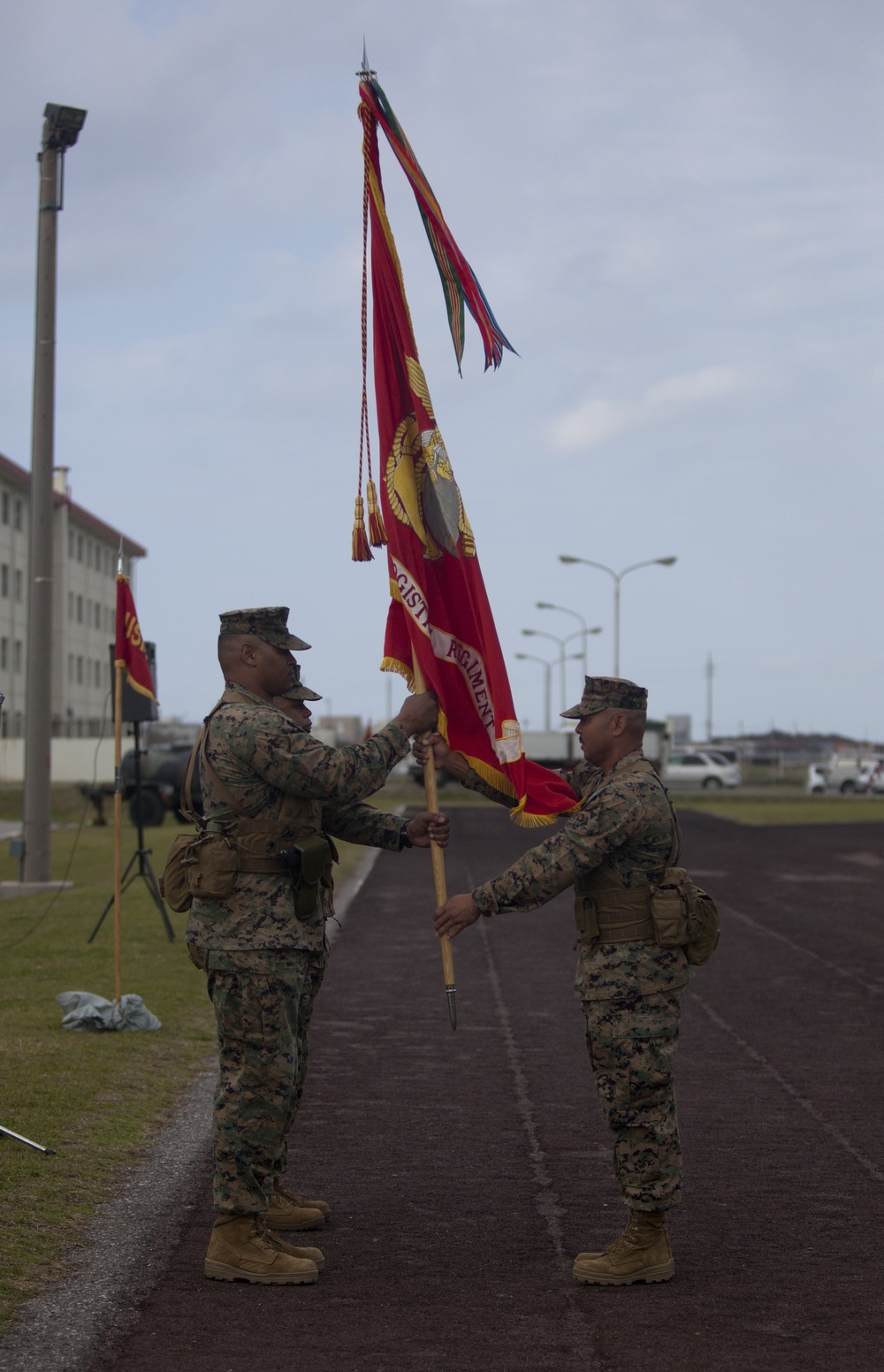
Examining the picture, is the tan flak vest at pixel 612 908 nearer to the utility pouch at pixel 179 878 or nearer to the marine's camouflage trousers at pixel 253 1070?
the marine's camouflage trousers at pixel 253 1070

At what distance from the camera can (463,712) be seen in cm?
616

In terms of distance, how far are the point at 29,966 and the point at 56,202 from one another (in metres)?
10.4

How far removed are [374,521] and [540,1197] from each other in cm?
290

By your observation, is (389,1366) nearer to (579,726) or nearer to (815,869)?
(579,726)

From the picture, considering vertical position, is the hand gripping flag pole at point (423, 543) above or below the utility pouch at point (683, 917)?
above

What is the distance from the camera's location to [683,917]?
510 cm

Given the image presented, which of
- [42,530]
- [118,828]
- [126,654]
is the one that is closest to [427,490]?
[118,828]

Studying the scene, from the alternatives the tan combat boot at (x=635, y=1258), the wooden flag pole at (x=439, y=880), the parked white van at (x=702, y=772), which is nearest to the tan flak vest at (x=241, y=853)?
the wooden flag pole at (x=439, y=880)

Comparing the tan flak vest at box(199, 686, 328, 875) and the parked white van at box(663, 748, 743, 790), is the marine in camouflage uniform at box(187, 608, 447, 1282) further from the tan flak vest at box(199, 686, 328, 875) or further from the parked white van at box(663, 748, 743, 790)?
the parked white van at box(663, 748, 743, 790)

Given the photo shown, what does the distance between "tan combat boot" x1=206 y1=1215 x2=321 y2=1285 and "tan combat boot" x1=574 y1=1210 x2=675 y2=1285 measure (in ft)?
3.07

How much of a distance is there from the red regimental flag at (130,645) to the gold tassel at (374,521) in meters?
4.71

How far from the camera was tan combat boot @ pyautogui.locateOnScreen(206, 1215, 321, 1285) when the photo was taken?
4.95 m

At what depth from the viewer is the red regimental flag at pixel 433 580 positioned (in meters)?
6.05

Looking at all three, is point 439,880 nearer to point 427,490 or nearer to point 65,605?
point 427,490
